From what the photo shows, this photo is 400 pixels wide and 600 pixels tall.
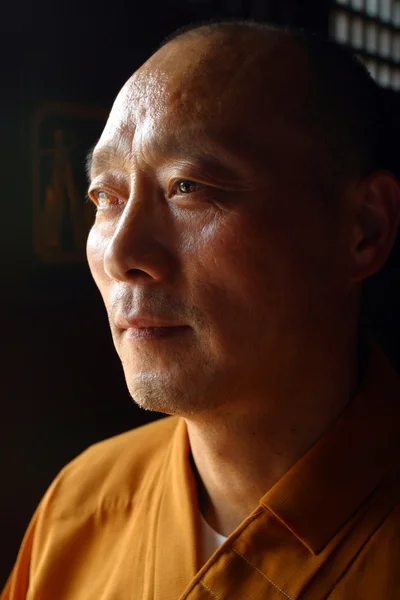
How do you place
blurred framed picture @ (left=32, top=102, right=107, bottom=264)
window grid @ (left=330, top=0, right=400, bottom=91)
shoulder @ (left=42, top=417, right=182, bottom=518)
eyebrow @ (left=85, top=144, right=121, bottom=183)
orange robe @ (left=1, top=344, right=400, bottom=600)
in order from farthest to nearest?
window grid @ (left=330, top=0, right=400, bottom=91) < blurred framed picture @ (left=32, top=102, right=107, bottom=264) < shoulder @ (left=42, top=417, right=182, bottom=518) < eyebrow @ (left=85, top=144, right=121, bottom=183) < orange robe @ (left=1, top=344, right=400, bottom=600)

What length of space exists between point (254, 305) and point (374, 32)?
1511 mm

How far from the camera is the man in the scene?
982 millimetres

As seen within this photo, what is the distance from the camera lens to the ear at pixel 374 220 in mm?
1098

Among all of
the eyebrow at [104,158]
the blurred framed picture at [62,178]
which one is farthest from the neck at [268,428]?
the blurred framed picture at [62,178]

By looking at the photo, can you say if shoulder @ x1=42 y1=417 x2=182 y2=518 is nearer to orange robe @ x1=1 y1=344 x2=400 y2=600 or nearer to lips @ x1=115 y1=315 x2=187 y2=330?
orange robe @ x1=1 y1=344 x2=400 y2=600

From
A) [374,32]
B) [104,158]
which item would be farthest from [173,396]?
[374,32]

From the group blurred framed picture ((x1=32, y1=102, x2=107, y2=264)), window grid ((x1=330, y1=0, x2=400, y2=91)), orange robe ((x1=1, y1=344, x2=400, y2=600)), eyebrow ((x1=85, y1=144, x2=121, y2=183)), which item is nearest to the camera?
orange robe ((x1=1, y1=344, x2=400, y2=600))

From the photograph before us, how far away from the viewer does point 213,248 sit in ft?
3.22

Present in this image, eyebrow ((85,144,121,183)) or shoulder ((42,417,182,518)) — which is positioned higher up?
eyebrow ((85,144,121,183))

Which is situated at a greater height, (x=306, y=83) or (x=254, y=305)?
(x=306, y=83)

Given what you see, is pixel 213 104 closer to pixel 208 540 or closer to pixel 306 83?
pixel 306 83

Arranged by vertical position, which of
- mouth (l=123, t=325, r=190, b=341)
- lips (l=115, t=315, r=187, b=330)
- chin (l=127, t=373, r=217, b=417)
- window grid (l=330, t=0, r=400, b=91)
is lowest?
chin (l=127, t=373, r=217, b=417)

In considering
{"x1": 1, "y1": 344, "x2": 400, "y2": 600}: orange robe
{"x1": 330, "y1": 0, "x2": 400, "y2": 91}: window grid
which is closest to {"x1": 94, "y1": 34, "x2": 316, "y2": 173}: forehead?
{"x1": 1, "y1": 344, "x2": 400, "y2": 600}: orange robe

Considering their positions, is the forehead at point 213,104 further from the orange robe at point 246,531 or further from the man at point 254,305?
the orange robe at point 246,531
